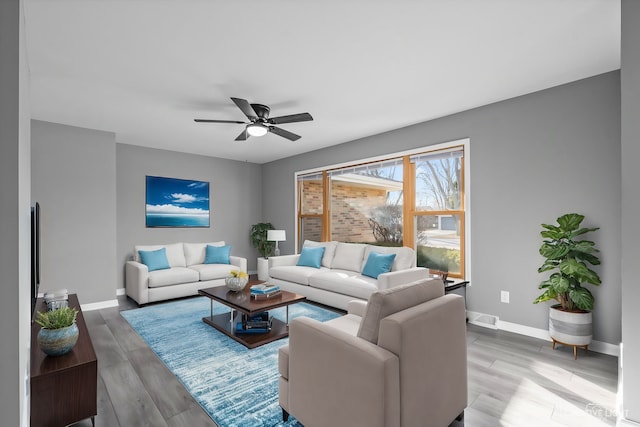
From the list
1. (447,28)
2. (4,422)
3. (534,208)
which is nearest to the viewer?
(4,422)

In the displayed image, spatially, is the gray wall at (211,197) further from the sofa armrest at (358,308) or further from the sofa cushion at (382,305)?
the sofa cushion at (382,305)

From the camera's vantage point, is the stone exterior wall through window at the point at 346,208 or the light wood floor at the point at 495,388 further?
the stone exterior wall through window at the point at 346,208

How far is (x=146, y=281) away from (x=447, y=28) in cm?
475

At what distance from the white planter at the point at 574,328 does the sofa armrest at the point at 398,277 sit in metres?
1.40

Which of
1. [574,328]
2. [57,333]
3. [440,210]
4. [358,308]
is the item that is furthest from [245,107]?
[574,328]

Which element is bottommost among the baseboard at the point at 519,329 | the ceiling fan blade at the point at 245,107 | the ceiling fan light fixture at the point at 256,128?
the baseboard at the point at 519,329

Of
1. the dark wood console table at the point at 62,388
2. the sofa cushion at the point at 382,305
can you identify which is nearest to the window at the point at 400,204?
the sofa cushion at the point at 382,305

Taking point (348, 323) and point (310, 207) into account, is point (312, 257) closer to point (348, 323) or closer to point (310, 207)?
point (310, 207)

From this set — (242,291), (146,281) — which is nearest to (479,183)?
(242,291)

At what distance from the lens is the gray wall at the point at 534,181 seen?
2906mm

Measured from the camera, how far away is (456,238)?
4098 mm

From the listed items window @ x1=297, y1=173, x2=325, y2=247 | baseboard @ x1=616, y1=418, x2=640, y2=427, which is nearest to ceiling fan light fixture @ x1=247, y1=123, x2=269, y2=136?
window @ x1=297, y1=173, x2=325, y2=247

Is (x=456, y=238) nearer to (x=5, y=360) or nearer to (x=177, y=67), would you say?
(x=177, y=67)

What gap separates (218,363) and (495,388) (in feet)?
7.26
